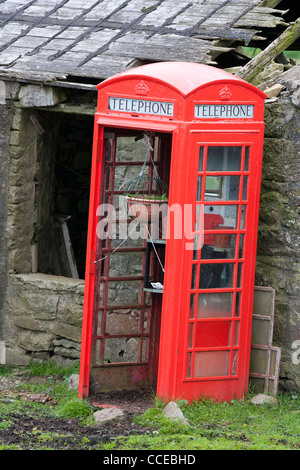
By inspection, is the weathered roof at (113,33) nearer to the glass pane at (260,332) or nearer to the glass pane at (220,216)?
the glass pane at (220,216)

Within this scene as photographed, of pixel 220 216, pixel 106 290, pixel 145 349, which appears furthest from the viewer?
pixel 145 349

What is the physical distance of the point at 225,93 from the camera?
22.8 ft

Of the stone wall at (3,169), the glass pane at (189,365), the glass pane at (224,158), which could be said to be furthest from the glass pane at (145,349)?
the glass pane at (224,158)

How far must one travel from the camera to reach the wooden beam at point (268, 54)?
8125 millimetres

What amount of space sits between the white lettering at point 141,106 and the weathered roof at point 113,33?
1080 millimetres

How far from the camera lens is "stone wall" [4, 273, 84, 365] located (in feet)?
28.3

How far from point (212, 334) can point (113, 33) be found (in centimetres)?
350

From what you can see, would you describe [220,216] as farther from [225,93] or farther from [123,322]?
[123,322]

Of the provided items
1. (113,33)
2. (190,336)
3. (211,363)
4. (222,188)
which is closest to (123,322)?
(190,336)

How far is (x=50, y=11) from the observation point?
9.45 meters

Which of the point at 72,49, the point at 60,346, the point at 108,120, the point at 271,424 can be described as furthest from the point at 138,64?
the point at 271,424

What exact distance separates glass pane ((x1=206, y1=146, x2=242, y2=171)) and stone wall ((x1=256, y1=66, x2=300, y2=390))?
0.65 metres
